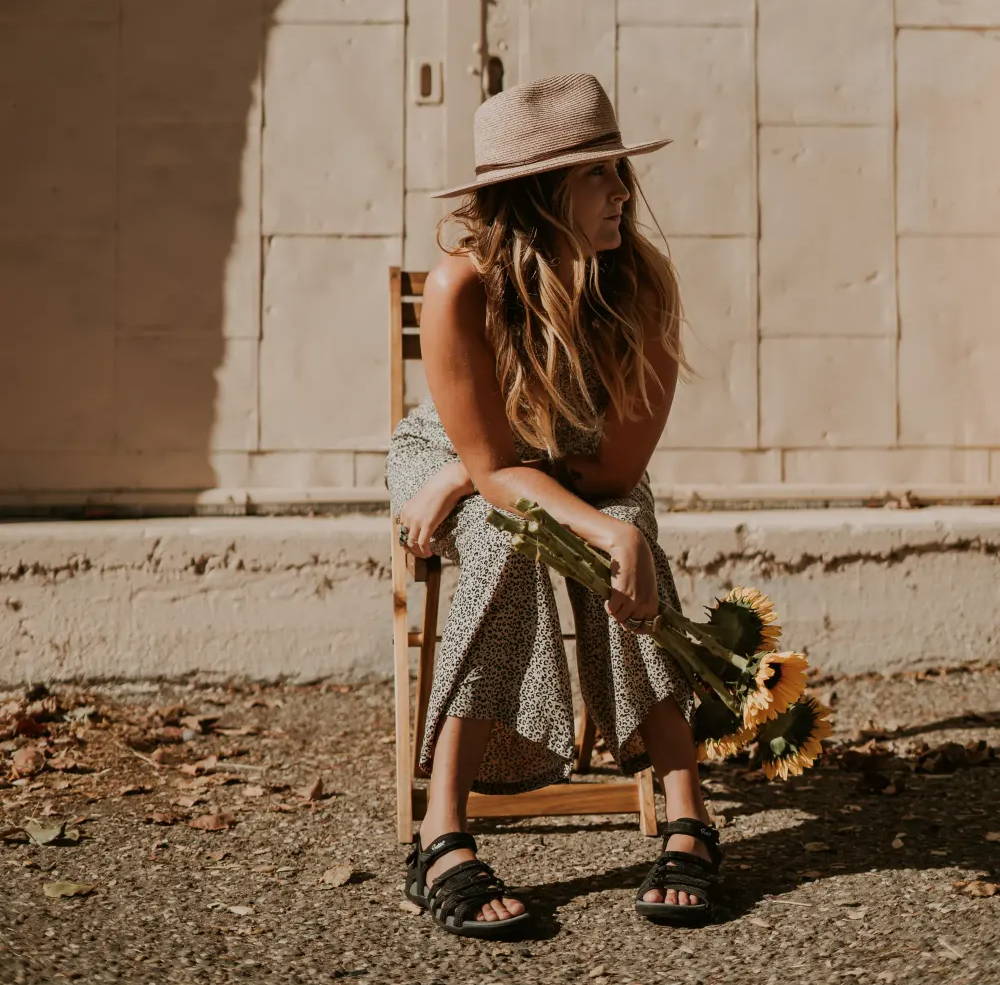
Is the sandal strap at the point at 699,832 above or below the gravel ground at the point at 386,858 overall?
above

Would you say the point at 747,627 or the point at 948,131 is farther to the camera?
the point at 948,131

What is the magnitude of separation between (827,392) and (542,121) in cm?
253

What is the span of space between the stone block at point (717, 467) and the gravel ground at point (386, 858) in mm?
996

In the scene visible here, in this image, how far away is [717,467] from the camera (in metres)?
5.04

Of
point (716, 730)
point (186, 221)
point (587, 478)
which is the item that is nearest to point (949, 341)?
point (587, 478)

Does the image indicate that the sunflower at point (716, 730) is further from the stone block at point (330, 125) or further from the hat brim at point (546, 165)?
the stone block at point (330, 125)

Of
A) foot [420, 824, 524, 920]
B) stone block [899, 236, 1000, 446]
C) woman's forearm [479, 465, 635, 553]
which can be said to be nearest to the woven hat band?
woman's forearm [479, 465, 635, 553]

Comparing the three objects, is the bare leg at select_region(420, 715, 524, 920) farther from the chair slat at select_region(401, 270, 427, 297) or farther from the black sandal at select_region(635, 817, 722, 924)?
the chair slat at select_region(401, 270, 427, 297)

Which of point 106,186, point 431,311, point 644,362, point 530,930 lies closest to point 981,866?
point 530,930

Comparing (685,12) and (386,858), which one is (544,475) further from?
(685,12)

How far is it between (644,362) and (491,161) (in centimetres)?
56

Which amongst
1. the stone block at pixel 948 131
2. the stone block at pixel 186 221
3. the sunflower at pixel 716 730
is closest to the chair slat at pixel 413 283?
the stone block at pixel 186 221

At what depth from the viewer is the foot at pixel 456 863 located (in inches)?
102

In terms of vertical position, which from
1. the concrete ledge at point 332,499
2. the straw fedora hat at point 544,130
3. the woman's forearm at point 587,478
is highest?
the straw fedora hat at point 544,130
